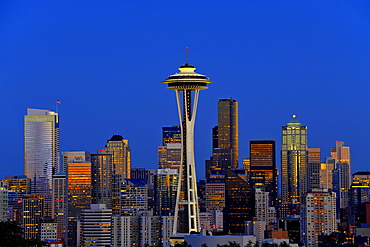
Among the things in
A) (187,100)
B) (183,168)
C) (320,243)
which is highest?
→ (187,100)

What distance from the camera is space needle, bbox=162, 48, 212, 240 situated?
535 ft

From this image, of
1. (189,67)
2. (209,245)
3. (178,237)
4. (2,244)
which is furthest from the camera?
(189,67)

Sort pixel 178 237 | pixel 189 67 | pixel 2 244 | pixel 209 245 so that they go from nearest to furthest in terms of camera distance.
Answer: pixel 2 244 → pixel 209 245 → pixel 178 237 → pixel 189 67

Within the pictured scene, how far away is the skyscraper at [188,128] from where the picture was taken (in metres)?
163

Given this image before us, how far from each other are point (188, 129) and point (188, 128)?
0.20 meters

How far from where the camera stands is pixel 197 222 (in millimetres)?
174625

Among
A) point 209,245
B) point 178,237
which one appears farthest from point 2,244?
point 178,237

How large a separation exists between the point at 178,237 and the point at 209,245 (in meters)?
32.6

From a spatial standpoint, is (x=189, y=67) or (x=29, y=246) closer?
(x=29, y=246)

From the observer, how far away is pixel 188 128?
535 ft

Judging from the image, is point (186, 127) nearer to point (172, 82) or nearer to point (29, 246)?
point (172, 82)

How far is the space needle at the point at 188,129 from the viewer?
16300 centimetres

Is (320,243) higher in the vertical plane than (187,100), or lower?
lower

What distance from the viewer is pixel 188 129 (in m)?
163
